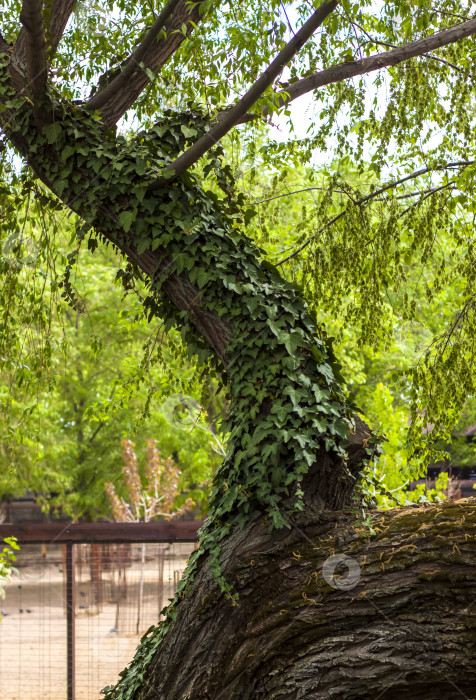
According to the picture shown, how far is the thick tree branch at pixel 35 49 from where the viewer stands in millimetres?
2848

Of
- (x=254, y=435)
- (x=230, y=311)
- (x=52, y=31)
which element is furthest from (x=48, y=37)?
(x=254, y=435)

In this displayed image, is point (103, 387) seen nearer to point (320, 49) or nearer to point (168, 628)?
point (320, 49)

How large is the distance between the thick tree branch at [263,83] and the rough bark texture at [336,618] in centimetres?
166

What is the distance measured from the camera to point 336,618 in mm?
2363

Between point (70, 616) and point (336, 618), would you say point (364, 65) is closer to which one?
point (336, 618)

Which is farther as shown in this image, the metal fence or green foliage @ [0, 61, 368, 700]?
the metal fence

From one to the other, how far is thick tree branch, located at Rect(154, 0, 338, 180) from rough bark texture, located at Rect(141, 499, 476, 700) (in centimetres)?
166

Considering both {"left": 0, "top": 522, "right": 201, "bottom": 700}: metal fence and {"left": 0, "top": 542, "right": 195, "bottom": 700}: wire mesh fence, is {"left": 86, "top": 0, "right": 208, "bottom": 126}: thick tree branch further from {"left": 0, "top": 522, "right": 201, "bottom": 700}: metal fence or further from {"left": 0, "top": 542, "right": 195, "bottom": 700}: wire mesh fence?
{"left": 0, "top": 542, "right": 195, "bottom": 700}: wire mesh fence

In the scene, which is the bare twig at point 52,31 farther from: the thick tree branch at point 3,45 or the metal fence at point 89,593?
the metal fence at point 89,593

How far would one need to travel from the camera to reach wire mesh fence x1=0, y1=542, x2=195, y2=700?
321 inches

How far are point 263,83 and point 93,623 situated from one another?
1194 centimetres

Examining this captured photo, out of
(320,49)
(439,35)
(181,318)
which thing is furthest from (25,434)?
(439,35)

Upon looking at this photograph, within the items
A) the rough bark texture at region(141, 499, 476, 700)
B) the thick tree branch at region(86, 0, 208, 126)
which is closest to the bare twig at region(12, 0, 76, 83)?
the thick tree branch at region(86, 0, 208, 126)

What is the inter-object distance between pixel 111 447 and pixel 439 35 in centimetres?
1580
